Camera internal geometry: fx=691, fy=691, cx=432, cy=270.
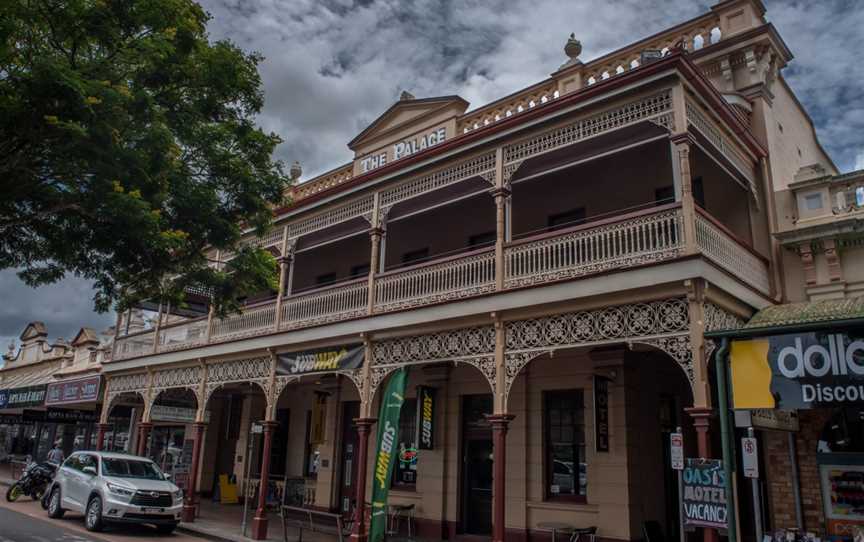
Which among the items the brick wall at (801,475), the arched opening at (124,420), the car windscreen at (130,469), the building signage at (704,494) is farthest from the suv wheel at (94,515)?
the brick wall at (801,475)

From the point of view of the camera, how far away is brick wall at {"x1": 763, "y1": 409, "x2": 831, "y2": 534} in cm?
1111

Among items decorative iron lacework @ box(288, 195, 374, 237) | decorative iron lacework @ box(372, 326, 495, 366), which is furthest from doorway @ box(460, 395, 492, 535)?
decorative iron lacework @ box(288, 195, 374, 237)

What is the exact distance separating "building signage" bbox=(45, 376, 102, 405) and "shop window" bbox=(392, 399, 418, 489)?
1226 cm

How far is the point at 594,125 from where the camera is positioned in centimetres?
1166

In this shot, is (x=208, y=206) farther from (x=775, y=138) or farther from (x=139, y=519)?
(x=775, y=138)

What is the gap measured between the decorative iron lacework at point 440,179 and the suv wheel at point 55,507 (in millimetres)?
10380

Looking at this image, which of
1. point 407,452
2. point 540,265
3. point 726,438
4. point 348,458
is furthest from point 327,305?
point 726,438

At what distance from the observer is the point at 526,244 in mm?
11914

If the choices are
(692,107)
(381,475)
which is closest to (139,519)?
(381,475)

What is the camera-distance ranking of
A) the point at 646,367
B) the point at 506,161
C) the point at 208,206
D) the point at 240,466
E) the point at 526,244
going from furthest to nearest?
the point at 240,466 → the point at 646,367 → the point at 506,161 → the point at 526,244 → the point at 208,206

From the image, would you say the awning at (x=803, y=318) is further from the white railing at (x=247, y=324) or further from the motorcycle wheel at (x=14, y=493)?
the motorcycle wheel at (x=14, y=493)

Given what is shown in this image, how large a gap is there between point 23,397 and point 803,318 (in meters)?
29.4

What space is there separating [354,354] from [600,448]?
5.25 m

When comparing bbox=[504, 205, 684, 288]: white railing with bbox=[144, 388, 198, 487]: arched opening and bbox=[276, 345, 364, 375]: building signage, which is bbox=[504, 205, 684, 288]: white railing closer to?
bbox=[276, 345, 364, 375]: building signage
